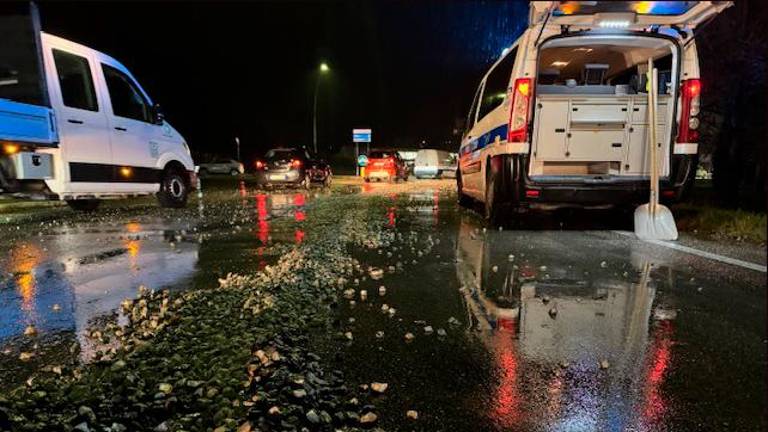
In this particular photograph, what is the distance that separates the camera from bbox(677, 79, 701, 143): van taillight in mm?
5789

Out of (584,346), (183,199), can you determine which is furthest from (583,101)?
(183,199)

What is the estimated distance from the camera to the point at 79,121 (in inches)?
292

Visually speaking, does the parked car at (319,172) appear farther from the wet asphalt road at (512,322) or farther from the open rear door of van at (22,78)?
the wet asphalt road at (512,322)

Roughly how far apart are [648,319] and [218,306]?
2984 millimetres

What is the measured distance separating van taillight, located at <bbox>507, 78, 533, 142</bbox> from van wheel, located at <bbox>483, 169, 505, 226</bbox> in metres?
0.65

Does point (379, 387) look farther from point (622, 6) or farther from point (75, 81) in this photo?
point (75, 81)

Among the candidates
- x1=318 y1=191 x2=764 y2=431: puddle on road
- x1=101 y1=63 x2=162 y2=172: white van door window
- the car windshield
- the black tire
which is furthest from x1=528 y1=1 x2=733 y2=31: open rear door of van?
the car windshield

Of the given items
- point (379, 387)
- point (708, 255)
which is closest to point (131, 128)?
point (379, 387)

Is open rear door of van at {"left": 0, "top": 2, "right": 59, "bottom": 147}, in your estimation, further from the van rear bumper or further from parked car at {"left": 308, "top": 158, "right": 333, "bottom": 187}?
parked car at {"left": 308, "top": 158, "right": 333, "bottom": 187}

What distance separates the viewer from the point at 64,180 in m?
7.21

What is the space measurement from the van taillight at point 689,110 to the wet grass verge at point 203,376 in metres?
4.74

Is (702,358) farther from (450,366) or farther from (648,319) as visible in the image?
(450,366)

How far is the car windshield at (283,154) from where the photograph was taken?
60.7ft

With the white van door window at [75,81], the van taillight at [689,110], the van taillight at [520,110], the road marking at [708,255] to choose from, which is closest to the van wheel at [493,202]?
the van taillight at [520,110]
